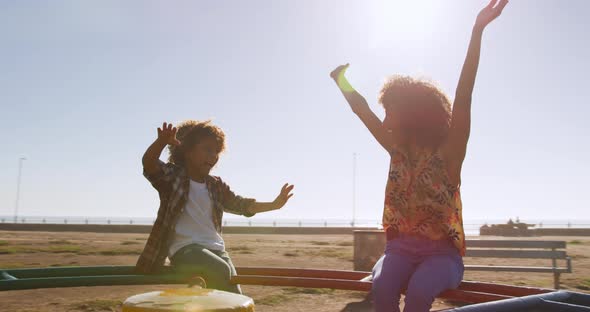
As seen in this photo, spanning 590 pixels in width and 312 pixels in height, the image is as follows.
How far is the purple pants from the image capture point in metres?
2.20


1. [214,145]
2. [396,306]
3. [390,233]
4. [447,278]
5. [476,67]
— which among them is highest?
[476,67]

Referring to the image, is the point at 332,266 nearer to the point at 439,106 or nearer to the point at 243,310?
the point at 439,106

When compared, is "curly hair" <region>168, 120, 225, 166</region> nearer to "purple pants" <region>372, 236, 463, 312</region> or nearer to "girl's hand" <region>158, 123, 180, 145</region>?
"girl's hand" <region>158, 123, 180, 145</region>

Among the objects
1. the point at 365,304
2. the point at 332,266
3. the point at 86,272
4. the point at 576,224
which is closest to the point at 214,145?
the point at 86,272

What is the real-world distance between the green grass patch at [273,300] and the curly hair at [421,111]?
3.70 m

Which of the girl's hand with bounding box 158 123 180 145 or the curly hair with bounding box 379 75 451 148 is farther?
the girl's hand with bounding box 158 123 180 145

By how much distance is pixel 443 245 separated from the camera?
2.44 metres

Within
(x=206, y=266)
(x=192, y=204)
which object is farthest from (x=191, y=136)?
(x=206, y=266)

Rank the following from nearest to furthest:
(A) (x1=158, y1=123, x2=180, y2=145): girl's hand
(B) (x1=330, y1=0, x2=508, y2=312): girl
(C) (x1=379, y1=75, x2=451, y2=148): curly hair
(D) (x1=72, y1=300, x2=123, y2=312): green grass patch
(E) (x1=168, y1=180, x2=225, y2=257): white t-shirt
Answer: (B) (x1=330, y1=0, x2=508, y2=312): girl, (C) (x1=379, y1=75, x2=451, y2=148): curly hair, (A) (x1=158, y1=123, x2=180, y2=145): girl's hand, (E) (x1=168, y1=180, x2=225, y2=257): white t-shirt, (D) (x1=72, y1=300, x2=123, y2=312): green grass patch

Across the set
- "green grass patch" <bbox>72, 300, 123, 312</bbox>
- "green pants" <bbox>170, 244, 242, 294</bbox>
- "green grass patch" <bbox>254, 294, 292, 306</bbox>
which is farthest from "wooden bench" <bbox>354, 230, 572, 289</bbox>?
"green pants" <bbox>170, 244, 242, 294</bbox>

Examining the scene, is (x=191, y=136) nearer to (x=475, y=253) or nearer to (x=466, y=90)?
(x=466, y=90)

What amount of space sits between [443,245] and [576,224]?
160 feet

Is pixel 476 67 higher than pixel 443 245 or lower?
higher

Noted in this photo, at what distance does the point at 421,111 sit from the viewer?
266 centimetres
